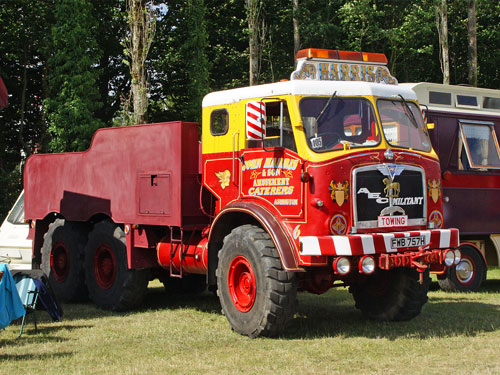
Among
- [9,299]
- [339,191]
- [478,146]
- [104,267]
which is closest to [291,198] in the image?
[339,191]

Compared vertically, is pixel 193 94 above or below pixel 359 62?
above

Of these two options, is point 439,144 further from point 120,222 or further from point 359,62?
point 120,222

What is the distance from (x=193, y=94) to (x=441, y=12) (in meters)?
9.67

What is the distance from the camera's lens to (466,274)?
14.4 metres

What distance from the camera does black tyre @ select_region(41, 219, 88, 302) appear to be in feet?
43.2

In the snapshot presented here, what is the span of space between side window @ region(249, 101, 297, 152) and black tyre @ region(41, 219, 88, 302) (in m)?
4.99

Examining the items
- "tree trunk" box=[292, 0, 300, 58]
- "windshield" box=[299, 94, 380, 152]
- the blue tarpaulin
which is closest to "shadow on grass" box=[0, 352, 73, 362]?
the blue tarpaulin

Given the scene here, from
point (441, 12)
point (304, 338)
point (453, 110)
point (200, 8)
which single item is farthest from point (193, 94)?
point (304, 338)

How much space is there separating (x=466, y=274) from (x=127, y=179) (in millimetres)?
6582

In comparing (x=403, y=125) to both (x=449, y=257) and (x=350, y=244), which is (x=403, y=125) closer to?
(x=449, y=257)

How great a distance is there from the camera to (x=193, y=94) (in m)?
29.8

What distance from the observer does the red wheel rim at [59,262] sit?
13.5 meters

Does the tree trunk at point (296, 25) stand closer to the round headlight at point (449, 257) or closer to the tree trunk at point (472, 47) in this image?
the tree trunk at point (472, 47)

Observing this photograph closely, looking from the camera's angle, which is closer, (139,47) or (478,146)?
(478,146)
